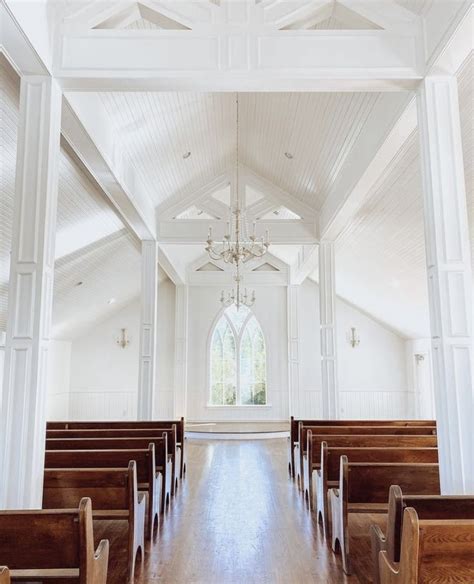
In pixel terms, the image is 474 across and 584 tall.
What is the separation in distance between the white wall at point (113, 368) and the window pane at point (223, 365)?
1.08 meters

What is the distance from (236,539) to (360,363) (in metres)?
8.86

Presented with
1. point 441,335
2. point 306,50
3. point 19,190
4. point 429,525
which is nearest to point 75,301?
point 19,190

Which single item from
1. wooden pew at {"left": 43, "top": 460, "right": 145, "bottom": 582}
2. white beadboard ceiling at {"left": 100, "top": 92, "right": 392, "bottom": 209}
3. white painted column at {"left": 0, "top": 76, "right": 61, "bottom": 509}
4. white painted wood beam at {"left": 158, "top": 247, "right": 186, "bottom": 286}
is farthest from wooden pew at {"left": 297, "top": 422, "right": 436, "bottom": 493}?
white painted wood beam at {"left": 158, "top": 247, "right": 186, "bottom": 286}

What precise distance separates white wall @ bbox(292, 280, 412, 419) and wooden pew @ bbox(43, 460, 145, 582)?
29.8 ft

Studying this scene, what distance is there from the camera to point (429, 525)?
1.81 m

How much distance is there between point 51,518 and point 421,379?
10.8 m

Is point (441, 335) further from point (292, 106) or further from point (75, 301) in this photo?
point (75, 301)

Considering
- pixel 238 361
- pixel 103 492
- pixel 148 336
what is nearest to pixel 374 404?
pixel 238 361

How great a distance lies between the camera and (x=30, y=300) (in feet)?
10.5

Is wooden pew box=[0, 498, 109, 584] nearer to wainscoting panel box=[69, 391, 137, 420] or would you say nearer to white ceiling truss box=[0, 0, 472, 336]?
A: white ceiling truss box=[0, 0, 472, 336]

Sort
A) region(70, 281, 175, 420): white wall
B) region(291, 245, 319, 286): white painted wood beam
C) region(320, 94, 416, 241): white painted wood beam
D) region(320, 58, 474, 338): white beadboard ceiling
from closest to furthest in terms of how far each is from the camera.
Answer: region(320, 94, 416, 241): white painted wood beam < region(320, 58, 474, 338): white beadboard ceiling < region(291, 245, 319, 286): white painted wood beam < region(70, 281, 175, 420): white wall

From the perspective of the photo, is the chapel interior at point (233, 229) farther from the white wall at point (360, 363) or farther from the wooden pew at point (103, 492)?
the white wall at point (360, 363)

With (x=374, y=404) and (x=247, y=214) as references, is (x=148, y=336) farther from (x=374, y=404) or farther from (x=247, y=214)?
(x=374, y=404)

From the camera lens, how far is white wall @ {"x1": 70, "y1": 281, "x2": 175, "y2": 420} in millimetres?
11930
